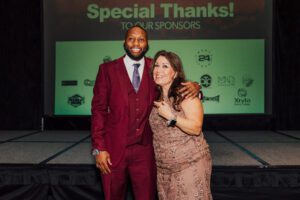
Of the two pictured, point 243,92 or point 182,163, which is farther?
point 243,92

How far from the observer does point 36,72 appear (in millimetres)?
5738

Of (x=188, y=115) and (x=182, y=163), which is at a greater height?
(x=188, y=115)

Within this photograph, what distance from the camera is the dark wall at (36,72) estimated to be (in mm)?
5473

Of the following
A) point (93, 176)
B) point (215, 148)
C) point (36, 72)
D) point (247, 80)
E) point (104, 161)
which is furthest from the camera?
point (36, 72)

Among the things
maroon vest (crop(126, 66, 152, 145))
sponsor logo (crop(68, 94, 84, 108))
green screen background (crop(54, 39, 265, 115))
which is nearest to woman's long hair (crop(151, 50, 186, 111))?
maroon vest (crop(126, 66, 152, 145))

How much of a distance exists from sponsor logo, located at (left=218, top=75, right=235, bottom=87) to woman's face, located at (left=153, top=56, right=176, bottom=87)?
3648mm

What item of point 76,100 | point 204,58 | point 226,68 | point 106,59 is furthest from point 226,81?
point 76,100

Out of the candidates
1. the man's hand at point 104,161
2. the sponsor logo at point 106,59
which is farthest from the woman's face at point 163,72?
the sponsor logo at point 106,59

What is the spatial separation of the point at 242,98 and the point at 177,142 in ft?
12.3

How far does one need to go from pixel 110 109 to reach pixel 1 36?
14.0 ft

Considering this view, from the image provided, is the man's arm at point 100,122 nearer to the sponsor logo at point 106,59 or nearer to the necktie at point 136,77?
the necktie at point 136,77

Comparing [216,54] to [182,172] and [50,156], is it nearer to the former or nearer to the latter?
[50,156]

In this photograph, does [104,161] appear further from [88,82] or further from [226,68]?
[226,68]

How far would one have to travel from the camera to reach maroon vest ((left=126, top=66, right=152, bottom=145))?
6.66 ft
